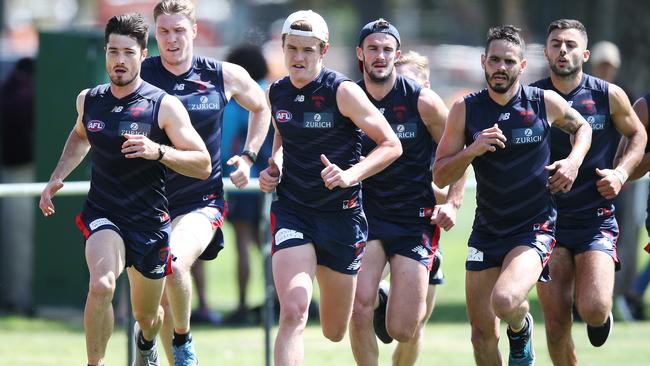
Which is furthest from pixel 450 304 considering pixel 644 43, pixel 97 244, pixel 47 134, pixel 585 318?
pixel 97 244

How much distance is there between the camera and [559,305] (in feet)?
30.6

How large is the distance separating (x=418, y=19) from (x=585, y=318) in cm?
2444

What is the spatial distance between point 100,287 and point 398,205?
2.18m

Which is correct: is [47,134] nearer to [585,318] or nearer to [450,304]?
[450,304]

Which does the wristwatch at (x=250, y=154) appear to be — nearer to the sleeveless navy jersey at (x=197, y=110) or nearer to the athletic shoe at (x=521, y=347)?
the sleeveless navy jersey at (x=197, y=110)

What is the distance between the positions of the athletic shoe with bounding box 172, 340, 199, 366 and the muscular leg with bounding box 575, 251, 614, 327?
2.64m

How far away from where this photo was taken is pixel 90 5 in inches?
2302

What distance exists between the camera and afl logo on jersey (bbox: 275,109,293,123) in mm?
8922

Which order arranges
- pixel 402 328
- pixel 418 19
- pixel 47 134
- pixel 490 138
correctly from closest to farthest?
pixel 490 138, pixel 402 328, pixel 47 134, pixel 418 19

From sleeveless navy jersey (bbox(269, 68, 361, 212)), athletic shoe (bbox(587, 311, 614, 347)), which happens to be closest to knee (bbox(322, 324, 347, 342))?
sleeveless navy jersey (bbox(269, 68, 361, 212))

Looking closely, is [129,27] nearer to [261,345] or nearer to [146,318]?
[146,318]

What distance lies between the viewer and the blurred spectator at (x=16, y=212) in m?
14.6

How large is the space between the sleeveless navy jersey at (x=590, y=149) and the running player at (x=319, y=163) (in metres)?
1.26

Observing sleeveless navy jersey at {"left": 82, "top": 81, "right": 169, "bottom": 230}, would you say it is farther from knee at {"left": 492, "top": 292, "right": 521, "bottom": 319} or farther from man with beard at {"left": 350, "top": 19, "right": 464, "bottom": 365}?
knee at {"left": 492, "top": 292, "right": 521, "bottom": 319}
